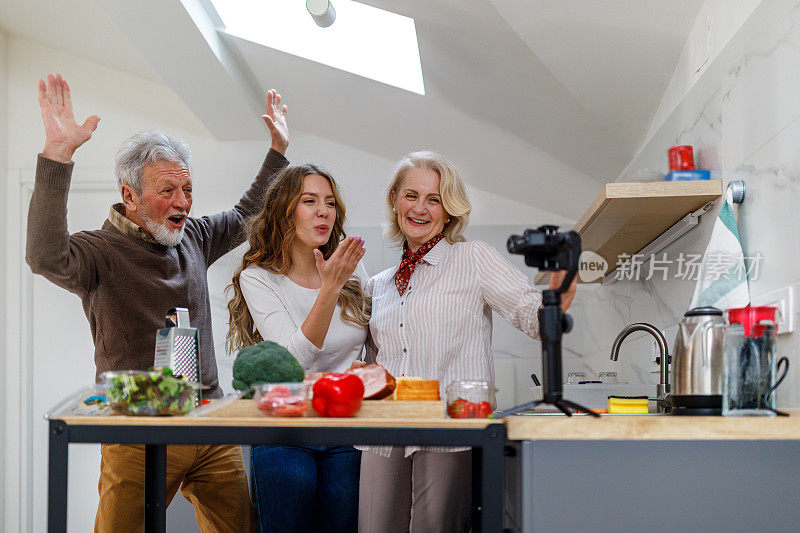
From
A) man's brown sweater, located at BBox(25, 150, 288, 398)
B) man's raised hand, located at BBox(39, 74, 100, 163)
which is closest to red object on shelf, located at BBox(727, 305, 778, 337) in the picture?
man's brown sweater, located at BBox(25, 150, 288, 398)

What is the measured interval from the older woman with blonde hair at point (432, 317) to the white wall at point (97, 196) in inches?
80.4

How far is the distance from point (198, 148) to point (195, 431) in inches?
130

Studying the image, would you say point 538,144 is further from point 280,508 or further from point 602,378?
point 280,508

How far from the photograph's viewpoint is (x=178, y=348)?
1796mm

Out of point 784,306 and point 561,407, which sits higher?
point 784,306

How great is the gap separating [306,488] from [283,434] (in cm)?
86

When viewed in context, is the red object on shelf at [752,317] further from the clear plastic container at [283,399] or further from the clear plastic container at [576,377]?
the clear plastic container at [576,377]

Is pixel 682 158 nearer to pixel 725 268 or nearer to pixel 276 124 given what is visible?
pixel 725 268

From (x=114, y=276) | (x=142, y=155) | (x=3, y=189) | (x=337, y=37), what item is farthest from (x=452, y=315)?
(x=3, y=189)

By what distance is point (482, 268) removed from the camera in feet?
7.16

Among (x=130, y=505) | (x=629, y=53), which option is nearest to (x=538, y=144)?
(x=629, y=53)

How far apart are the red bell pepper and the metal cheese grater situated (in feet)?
1.18

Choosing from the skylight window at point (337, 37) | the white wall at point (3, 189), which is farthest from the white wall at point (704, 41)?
the white wall at point (3, 189)

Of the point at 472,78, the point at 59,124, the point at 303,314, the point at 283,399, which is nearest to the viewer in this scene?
the point at 283,399
